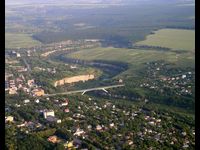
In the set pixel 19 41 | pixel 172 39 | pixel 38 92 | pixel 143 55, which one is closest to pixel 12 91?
pixel 38 92

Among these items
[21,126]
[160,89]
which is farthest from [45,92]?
[21,126]

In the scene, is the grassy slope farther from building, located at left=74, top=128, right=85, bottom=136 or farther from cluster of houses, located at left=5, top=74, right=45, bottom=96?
building, located at left=74, top=128, right=85, bottom=136

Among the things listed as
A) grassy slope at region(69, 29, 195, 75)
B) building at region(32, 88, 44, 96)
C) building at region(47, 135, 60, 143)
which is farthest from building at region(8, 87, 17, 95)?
building at region(47, 135, 60, 143)

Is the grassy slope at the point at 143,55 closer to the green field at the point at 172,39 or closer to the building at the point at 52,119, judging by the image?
the green field at the point at 172,39

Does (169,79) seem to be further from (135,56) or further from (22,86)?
(22,86)

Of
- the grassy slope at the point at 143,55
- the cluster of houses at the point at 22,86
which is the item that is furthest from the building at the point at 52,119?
the grassy slope at the point at 143,55
